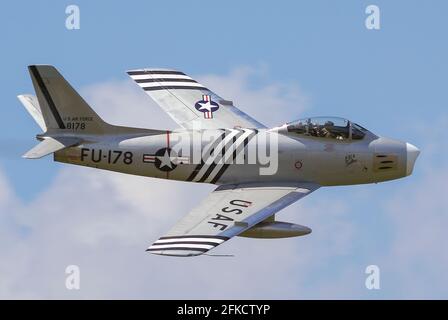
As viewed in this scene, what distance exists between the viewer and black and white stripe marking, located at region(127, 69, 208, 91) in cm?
5419

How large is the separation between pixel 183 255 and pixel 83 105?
8850mm

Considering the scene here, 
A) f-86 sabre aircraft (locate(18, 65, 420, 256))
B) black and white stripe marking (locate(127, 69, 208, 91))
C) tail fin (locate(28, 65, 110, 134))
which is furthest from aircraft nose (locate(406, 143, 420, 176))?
tail fin (locate(28, 65, 110, 134))

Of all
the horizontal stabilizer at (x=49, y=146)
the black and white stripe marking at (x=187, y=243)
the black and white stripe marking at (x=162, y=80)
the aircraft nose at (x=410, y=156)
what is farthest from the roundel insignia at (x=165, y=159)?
the aircraft nose at (x=410, y=156)

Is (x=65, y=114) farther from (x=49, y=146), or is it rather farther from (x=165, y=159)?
(x=165, y=159)

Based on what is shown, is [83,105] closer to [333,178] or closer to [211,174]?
[211,174]

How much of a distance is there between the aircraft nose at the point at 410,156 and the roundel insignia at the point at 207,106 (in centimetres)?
741

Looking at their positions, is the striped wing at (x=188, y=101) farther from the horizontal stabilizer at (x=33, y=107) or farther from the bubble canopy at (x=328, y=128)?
the horizontal stabilizer at (x=33, y=107)

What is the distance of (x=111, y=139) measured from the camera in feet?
160

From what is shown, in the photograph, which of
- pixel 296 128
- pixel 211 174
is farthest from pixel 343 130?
pixel 211 174

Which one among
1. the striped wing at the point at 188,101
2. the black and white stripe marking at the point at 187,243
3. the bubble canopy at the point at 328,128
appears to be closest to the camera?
the black and white stripe marking at the point at 187,243

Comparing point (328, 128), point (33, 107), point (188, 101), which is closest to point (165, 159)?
point (188, 101)

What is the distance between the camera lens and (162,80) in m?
54.7

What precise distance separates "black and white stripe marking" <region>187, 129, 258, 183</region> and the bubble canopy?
4.76 ft

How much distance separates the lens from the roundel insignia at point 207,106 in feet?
170
